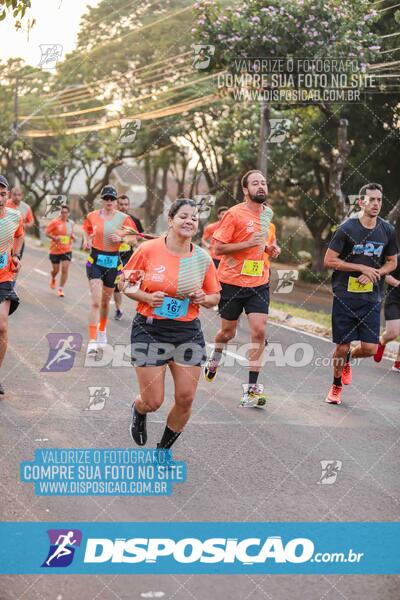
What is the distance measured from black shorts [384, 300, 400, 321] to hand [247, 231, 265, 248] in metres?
3.11

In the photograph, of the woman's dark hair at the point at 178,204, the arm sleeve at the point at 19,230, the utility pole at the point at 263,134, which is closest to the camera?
the woman's dark hair at the point at 178,204

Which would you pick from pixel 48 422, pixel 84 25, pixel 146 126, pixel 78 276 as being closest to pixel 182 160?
pixel 146 126

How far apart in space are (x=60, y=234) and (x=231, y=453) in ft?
43.0

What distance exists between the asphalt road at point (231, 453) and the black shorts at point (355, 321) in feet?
2.33

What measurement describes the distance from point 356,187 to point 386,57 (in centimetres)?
831

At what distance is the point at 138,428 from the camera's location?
731 cm

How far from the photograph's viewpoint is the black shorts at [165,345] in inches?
271

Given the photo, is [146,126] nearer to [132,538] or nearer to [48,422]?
[48,422]

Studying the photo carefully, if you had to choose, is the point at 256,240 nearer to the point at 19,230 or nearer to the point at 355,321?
the point at 355,321

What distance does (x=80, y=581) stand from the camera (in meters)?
4.95

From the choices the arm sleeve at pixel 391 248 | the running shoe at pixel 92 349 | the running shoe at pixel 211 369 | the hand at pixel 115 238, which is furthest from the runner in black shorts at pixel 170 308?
the hand at pixel 115 238

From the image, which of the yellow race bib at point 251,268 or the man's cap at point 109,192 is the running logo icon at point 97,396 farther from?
the man's cap at point 109,192

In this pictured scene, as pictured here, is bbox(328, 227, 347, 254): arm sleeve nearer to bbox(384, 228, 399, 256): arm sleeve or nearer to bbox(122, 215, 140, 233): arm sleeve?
bbox(384, 228, 399, 256): arm sleeve

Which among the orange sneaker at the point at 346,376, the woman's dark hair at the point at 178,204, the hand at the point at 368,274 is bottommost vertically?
the orange sneaker at the point at 346,376
